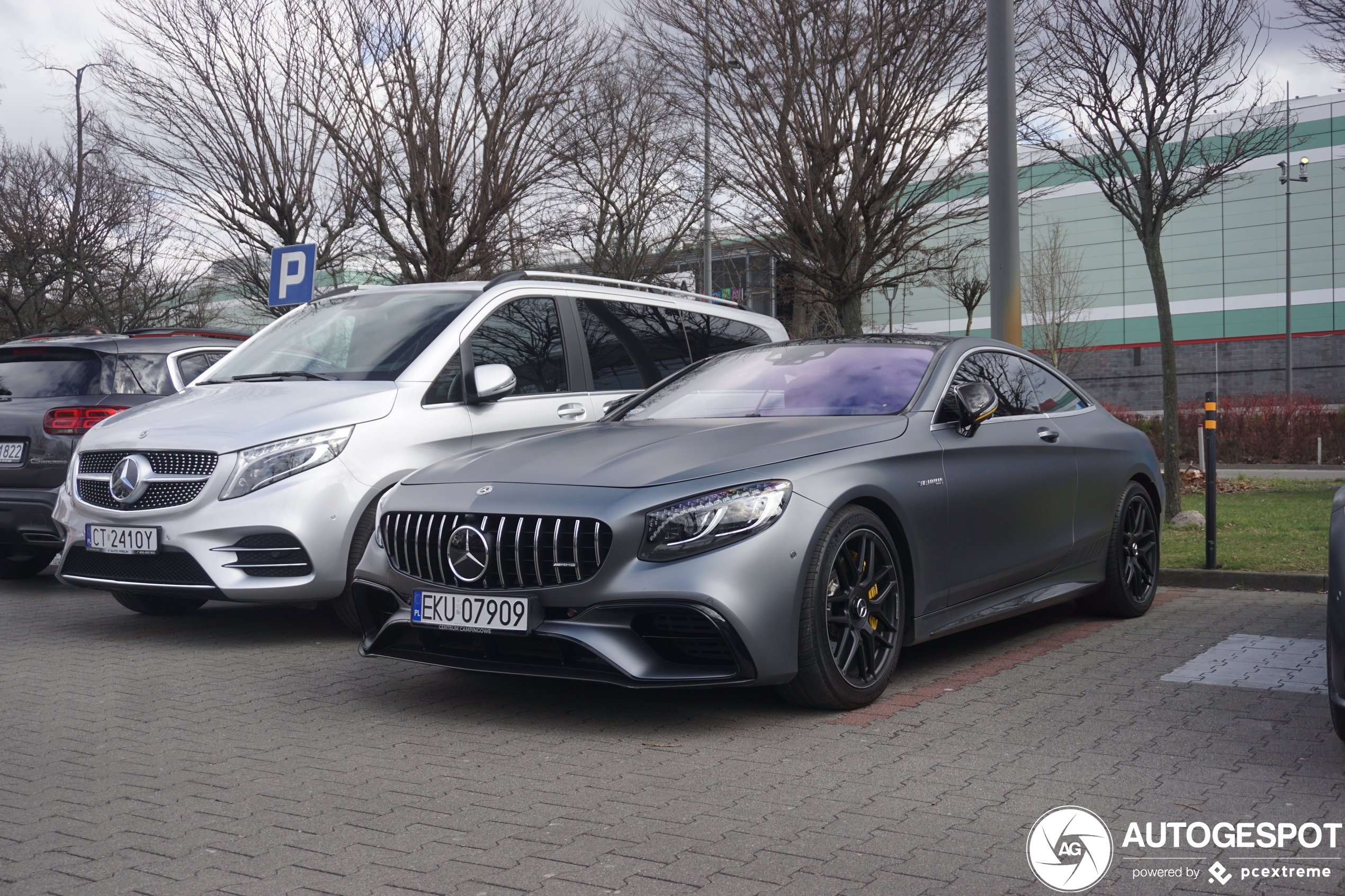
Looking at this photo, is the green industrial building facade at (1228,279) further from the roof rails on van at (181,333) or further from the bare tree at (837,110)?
the roof rails on van at (181,333)

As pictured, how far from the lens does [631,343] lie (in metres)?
7.89

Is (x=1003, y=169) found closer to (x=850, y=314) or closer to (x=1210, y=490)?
(x=1210, y=490)

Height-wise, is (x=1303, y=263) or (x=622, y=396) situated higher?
(x=1303, y=263)

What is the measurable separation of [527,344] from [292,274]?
195 inches

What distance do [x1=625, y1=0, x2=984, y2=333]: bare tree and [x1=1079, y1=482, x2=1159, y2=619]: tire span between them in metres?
6.45

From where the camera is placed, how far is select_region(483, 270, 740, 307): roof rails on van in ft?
23.7

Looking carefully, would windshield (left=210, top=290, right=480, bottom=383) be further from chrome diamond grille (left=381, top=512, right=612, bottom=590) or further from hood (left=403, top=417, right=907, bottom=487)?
chrome diamond grille (left=381, top=512, right=612, bottom=590)

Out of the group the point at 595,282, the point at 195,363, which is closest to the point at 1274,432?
the point at 595,282

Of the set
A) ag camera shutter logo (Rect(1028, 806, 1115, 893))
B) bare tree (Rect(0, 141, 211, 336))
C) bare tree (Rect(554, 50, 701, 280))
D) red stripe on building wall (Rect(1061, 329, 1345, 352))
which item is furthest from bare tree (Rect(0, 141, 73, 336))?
red stripe on building wall (Rect(1061, 329, 1345, 352))

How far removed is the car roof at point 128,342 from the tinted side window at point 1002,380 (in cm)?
525

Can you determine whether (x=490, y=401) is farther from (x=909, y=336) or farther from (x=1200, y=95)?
(x=1200, y=95)

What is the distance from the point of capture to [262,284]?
24156mm

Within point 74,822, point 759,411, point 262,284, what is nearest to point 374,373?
point 759,411

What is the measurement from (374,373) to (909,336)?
111 inches
